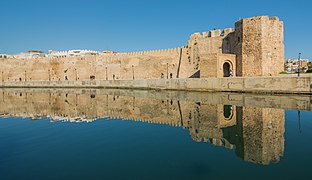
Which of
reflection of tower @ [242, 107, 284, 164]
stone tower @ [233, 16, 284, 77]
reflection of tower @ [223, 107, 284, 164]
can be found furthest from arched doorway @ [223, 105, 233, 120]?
stone tower @ [233, 16, 284, 77]

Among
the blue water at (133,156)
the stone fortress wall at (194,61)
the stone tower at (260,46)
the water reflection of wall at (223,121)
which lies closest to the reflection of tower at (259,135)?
the water reflection of wall at (223,121)

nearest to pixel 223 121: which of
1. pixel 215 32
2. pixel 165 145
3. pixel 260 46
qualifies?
pixel 165 145

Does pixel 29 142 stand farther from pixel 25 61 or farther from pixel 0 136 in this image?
pixel 25 61

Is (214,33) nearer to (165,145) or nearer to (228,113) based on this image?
(228,113)

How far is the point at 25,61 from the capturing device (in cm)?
3709

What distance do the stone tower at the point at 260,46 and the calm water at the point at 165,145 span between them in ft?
29.2

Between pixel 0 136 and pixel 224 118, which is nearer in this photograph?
pixel 0 136

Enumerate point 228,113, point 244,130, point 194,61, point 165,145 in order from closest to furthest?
point 165,145 < point 244,130 < point 228,113 < point 194,61

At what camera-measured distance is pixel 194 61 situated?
23828mm

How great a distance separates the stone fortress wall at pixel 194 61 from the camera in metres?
17.8

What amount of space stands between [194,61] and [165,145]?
749 inches

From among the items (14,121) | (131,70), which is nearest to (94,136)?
(14,121)

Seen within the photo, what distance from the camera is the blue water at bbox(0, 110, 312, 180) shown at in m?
3.88

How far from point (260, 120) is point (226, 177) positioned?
4.42 m
